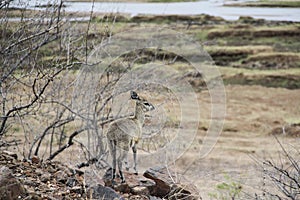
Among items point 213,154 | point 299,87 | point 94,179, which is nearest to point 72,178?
point 94,179

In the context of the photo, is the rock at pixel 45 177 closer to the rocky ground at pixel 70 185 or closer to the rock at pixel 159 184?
the rocky ground at pixel 70 185

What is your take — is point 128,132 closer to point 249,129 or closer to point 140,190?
point 140,190

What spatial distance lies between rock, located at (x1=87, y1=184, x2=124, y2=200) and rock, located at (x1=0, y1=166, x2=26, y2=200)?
0.61 m

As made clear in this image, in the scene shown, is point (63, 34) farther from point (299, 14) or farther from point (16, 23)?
point (299, 14)

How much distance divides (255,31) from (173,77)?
19.5m

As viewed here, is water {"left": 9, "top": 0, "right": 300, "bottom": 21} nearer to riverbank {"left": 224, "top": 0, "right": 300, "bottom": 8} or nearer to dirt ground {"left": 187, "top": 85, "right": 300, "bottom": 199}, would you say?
riverbank {"left": 224, "top": 0, "right": 300, "bottom": 8}

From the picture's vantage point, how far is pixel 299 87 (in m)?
22.0

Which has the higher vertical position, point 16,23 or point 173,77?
point 16,23

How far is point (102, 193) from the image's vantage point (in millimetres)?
5121

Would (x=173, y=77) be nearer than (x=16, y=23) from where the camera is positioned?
No

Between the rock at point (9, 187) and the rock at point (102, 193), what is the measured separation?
0.61m

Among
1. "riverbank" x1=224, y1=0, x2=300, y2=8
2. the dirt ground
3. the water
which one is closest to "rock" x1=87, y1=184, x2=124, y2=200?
the dirt ground

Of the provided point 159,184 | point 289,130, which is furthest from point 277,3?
point 159,184

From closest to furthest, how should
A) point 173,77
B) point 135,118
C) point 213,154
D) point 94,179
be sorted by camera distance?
point 135,118, point 94,179, point 173,77, point 213,154
